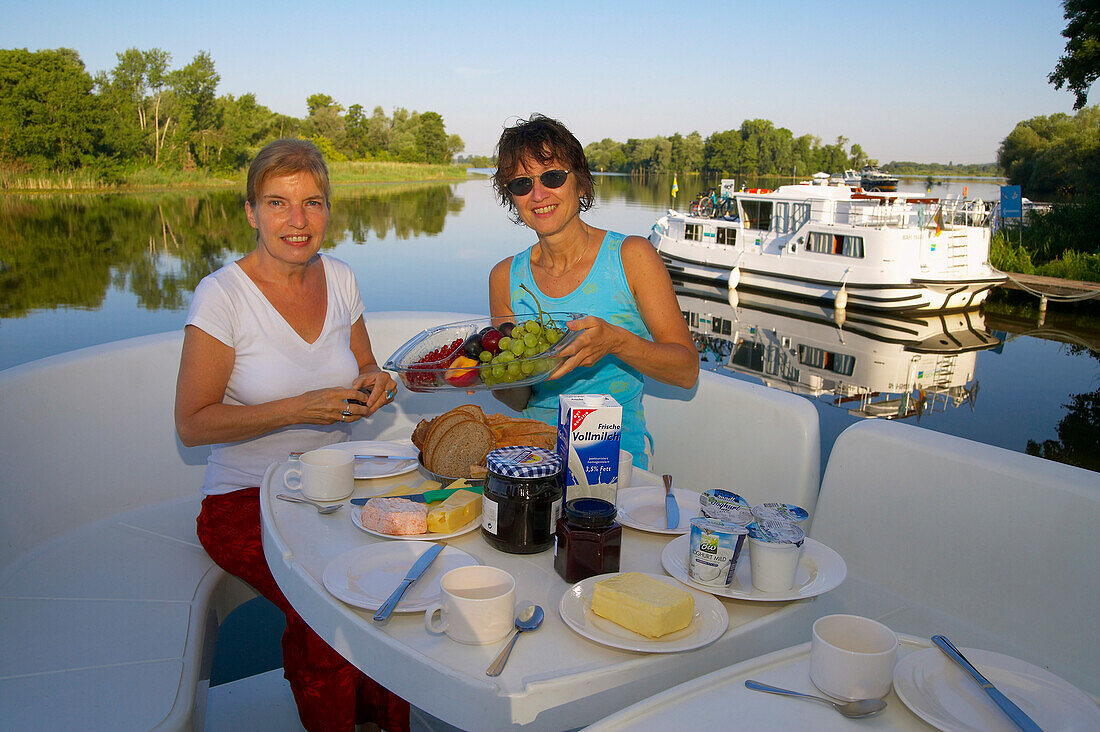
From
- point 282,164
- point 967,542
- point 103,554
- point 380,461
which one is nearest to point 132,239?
point 103,554

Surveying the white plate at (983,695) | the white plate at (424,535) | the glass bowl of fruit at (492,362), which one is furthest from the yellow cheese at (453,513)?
the white plate at (983,695)

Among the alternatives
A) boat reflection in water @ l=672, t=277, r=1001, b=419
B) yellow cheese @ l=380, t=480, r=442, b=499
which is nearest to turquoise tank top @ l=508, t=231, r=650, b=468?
yellow cheese @ l=380, t=480, r=442, b=499

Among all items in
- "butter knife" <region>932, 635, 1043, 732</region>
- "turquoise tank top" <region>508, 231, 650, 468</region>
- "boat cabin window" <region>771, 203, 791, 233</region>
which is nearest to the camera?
"butter knife" <region>932, 635, 1043, 732</region>

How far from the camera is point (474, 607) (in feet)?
3.77

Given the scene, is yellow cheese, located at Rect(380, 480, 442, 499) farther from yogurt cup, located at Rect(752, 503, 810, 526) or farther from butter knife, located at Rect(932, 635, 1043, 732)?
butter knife, located at Rect(932, 635, 1043, 732)

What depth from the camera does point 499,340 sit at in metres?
2.05

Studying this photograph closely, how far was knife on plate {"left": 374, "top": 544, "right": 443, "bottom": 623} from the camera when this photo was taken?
1213mm

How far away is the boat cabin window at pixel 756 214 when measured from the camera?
20647mm

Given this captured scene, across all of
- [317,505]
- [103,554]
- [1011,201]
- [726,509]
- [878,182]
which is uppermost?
[878,182]

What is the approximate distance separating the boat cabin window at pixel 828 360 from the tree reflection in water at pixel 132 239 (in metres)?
11.1

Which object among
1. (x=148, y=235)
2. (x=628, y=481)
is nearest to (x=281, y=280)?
(x=628, y=481)

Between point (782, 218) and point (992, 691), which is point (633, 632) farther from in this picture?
point (782, 218)

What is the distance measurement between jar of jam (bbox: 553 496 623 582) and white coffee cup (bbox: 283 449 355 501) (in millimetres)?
625

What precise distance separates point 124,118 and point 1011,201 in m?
39.7
